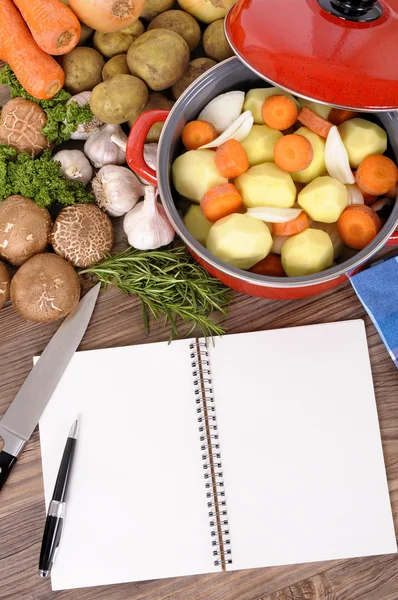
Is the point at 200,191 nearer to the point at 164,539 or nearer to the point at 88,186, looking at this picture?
the point at 88,186

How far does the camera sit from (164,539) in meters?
1.04

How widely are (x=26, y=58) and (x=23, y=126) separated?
0.12 m

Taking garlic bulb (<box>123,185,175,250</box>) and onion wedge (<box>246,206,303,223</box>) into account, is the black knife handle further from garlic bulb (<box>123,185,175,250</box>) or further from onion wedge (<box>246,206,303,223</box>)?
onion wedge (<box>246,206,303,223</box>)

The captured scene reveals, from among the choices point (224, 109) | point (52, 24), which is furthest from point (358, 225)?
point (52, 24)

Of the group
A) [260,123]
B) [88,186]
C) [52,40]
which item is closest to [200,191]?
[260,123]

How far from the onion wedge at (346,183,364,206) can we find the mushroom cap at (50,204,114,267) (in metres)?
0.41

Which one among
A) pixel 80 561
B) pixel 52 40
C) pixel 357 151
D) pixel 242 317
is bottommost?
pixel 80 561

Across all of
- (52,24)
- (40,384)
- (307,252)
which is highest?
A: (52,24)

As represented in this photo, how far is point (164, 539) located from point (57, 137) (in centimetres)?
72

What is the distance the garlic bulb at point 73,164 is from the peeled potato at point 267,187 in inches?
12.0

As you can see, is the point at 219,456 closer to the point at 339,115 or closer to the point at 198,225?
the point at 198,225

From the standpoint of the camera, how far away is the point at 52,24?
41.0 inches

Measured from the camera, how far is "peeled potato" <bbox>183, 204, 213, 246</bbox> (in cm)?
98

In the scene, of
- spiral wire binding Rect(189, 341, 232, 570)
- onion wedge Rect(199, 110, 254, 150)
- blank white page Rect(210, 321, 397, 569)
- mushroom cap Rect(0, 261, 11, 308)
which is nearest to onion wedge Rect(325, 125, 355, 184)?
onion wedge Rect(199, 110, 254, 150)
